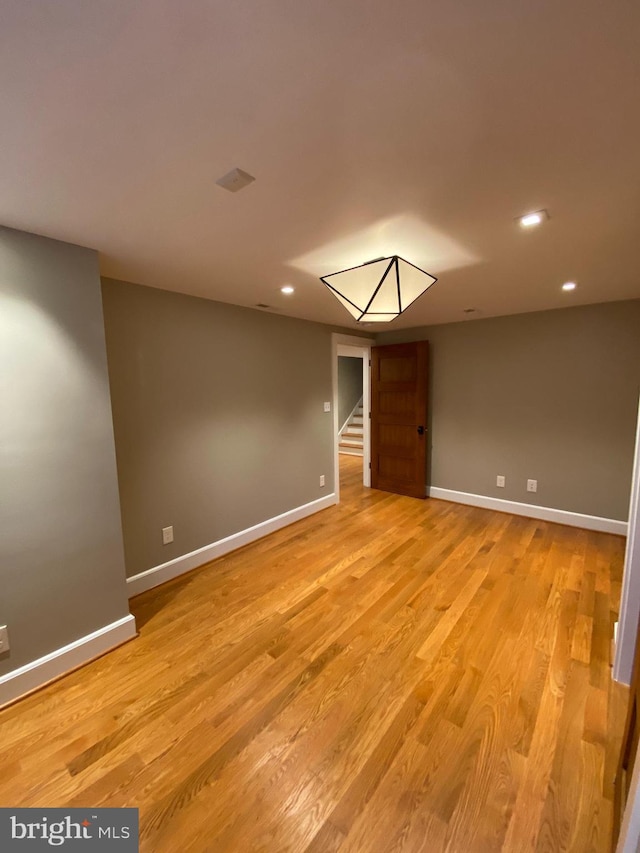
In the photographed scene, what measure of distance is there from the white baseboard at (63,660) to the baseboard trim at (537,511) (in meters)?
3.56

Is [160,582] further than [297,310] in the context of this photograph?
No

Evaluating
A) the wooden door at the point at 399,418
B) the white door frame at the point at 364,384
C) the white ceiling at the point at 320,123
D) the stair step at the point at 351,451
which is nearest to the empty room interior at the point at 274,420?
the white ceiling at the point at 320,123

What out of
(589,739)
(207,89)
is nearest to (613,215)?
(207,89)

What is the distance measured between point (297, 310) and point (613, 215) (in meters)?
2.29

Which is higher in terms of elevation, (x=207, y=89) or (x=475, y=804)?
(x=207, y=89)

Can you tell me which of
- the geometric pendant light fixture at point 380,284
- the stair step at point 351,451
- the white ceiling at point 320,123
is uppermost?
the white ceiling at point 320,123

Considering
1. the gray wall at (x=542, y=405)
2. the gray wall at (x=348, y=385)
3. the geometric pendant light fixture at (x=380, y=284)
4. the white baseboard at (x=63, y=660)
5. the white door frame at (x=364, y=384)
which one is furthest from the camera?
the gray wall at (x=348, y=385)

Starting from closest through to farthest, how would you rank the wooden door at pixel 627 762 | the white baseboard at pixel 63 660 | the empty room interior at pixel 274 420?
the empty room interior at pixel 274 420 < the wooden door at pixel 627 762 < the white baseboard at pixel 63 660

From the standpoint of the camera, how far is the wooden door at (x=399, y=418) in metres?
4.28

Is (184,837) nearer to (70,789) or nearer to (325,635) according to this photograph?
(70,789)

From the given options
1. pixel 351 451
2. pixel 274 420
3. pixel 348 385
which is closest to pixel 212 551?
pixel 274 420

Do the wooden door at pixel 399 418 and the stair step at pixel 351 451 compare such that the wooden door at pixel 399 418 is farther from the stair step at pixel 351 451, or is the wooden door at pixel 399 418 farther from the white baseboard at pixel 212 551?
the stair step at pixel 351 451

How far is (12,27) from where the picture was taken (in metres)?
0.71

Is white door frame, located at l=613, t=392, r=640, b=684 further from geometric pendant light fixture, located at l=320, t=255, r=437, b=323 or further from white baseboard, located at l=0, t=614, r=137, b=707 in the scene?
white baseboard, located at l=0, t=614, r=137, b=707
